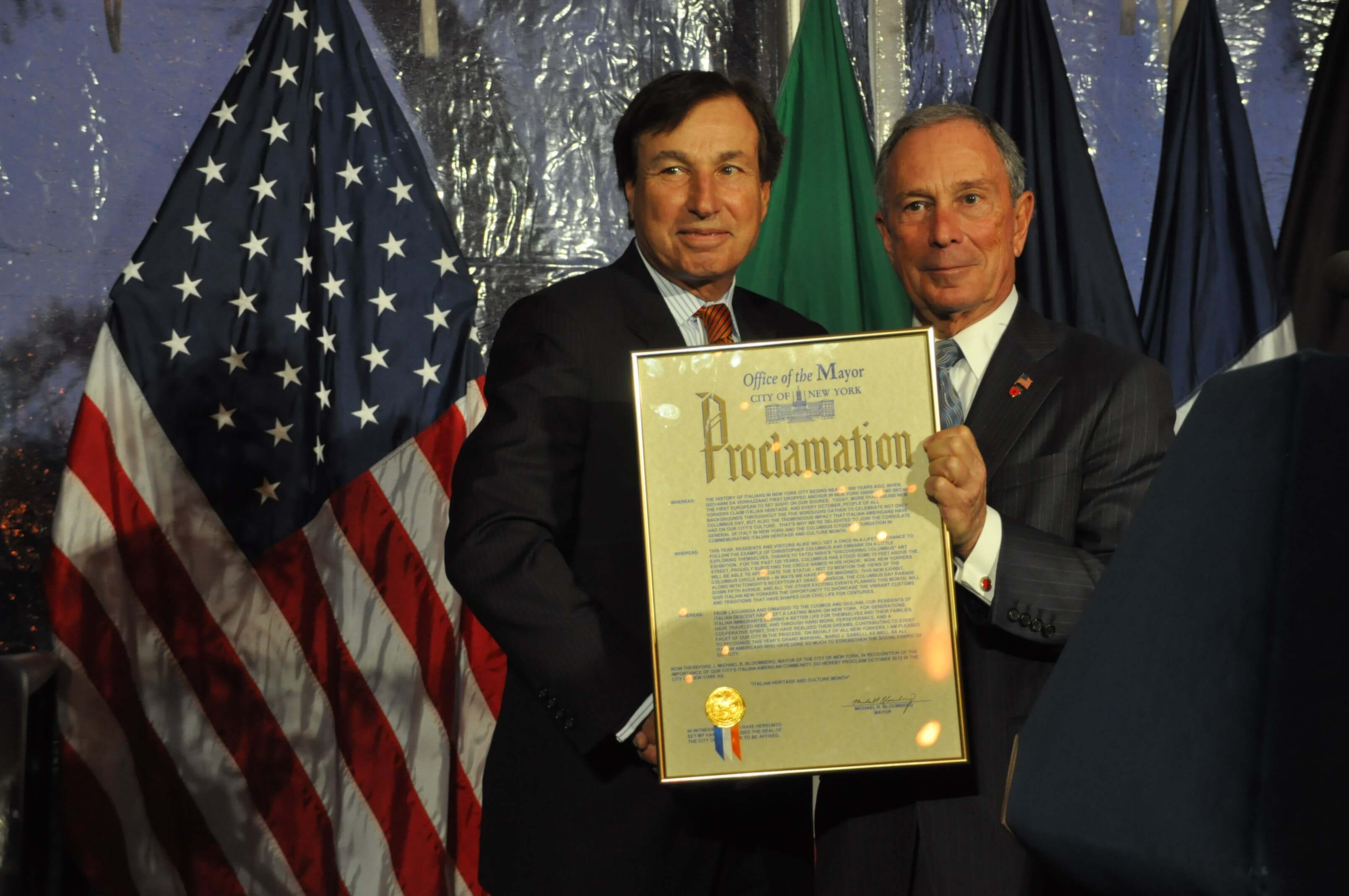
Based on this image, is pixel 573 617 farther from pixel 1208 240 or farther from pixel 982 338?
pixel 1208 240

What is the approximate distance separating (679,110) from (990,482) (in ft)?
3.08

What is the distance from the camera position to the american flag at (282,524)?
2994 millimetres

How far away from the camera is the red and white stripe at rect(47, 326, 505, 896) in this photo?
296 centimetres

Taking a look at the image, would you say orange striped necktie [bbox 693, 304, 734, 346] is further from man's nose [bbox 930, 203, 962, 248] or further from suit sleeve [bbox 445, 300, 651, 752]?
man's nose [bbox 930, 203, 962, 248]

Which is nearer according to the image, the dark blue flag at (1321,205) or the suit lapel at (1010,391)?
the suit lapel at (1010,391)

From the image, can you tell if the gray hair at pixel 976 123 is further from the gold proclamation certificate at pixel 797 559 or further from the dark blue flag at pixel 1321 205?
the dark blue flag at pixel 1321 205

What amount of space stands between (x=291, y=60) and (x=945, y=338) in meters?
2.13

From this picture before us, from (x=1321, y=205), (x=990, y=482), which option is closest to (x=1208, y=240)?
(x=1321, y=205)

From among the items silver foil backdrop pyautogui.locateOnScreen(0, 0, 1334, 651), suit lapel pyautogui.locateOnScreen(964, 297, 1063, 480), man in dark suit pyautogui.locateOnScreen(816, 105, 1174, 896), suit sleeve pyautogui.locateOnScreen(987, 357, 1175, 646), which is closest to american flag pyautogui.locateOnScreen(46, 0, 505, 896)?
silver foil backdrop pyautogui.locateOnScreen(0, 0, 1334, 651)

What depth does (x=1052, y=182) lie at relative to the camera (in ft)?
11.2

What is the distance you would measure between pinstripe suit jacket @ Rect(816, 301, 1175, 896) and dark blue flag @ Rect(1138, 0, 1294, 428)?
5.21ft

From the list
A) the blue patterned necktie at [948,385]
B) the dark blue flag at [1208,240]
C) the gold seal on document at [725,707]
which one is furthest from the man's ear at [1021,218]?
the dark blue flag at [1208,240]

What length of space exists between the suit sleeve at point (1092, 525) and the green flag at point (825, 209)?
142 centimetres

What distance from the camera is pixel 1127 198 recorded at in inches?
153
